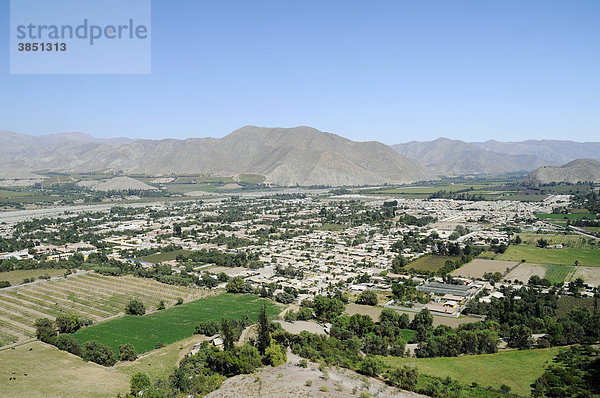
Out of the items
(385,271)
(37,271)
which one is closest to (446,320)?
(385,271)

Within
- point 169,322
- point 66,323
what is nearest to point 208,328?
point 169,322

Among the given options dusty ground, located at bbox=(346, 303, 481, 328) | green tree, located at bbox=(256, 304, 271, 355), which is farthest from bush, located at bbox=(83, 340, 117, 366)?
dusty ground, located at bbox=(346, 303, 481, 328)

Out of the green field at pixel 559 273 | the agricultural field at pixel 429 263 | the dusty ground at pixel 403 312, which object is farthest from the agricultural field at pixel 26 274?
the green field at pixel 559 273

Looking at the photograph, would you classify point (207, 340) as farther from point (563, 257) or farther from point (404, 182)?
point (404, 182)

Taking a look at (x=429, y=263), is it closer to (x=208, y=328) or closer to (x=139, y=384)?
(x=208, y=328)

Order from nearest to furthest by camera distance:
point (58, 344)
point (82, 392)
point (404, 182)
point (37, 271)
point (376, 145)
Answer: point (82, 392) < point (58, 344) < point (37, 271) < point (404, 182) < point (376, 145)

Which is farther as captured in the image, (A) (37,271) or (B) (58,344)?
(A) (37,271)

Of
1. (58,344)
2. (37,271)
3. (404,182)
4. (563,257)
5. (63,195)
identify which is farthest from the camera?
(404,182)
